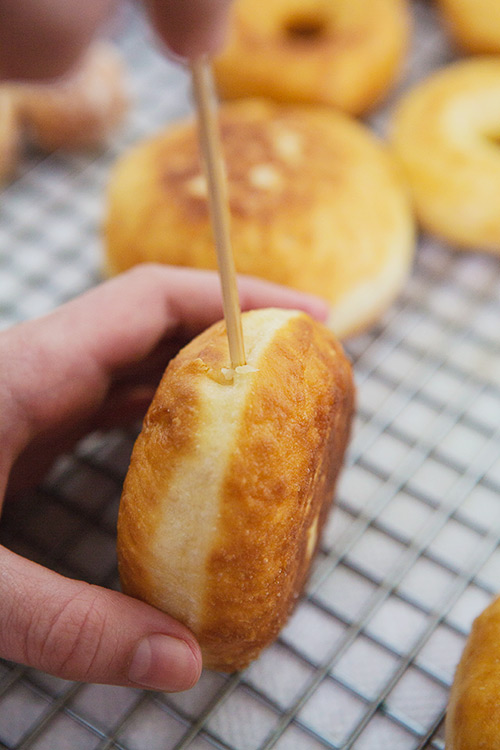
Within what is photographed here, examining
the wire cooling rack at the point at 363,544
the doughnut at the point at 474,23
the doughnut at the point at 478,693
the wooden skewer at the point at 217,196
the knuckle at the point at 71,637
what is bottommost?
the wire cooling rack at the point at 363,544

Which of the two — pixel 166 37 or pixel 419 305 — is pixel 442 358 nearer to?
pixel 419 305

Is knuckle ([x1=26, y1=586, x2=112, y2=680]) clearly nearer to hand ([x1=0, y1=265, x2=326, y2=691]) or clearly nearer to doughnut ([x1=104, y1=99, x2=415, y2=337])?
hand ([x1=0, y1=265, x2=326, y2=691])

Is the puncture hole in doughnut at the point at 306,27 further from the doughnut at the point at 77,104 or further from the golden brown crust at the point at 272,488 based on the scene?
the golden brown crust at the point at 272,488

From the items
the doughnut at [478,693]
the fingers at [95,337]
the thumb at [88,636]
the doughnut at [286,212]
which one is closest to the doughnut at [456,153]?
the doughnut at [286,212]

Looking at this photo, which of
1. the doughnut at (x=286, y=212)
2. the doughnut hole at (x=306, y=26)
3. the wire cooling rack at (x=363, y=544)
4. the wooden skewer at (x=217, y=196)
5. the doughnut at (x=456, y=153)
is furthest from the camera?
the doughnut hole at (x=306, y=26)

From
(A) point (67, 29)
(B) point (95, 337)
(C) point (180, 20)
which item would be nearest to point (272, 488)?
(B) point (95, 337)

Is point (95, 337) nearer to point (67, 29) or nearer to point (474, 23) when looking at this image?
point (67, 29)

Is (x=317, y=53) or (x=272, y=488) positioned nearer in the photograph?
(x=272, y=488)

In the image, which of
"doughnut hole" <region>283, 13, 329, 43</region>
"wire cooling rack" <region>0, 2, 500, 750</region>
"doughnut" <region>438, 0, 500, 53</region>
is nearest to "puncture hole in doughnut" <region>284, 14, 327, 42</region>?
"doughnut hole" <region>283, 13, 329, 43</region>
